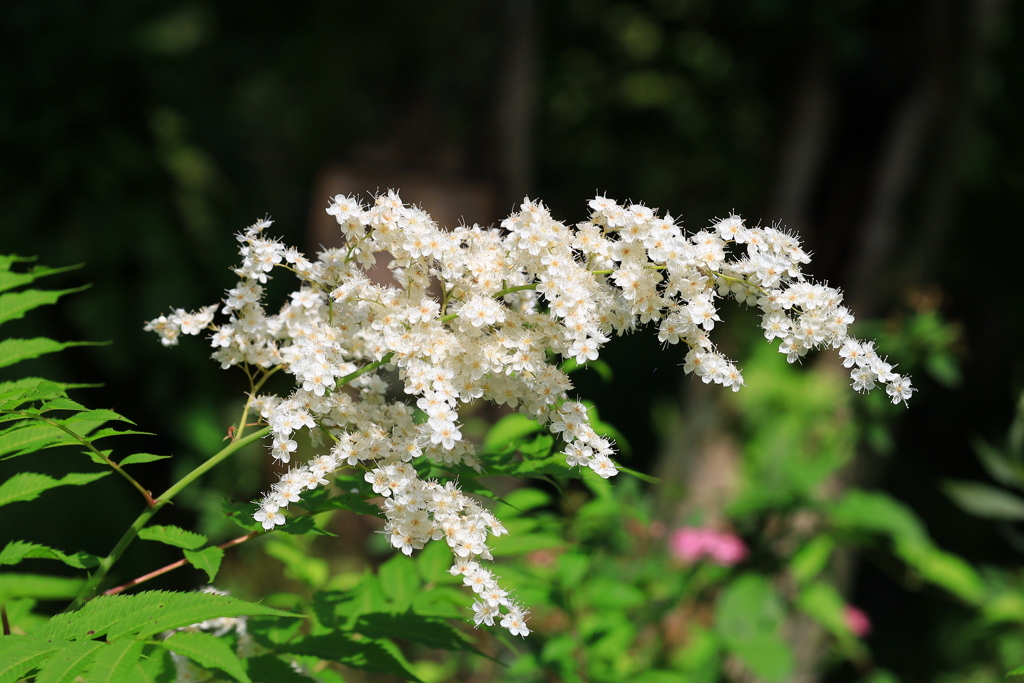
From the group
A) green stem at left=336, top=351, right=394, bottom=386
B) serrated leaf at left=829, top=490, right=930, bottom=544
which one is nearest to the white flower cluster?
green stem at left=336, top=351, right=394, bottom=386

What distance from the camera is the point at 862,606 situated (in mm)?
6629

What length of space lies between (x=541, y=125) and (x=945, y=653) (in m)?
5.36

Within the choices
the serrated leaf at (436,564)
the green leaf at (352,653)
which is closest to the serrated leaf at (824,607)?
the serrated leaf at (436,564)

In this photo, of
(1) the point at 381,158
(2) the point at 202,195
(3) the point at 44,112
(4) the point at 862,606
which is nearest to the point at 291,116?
(2) the point at 202,195

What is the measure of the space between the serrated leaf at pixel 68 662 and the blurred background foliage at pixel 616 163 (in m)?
2.52

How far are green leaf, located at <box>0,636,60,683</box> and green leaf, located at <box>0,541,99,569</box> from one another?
0.18 m

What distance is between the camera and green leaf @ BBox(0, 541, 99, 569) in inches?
43.3

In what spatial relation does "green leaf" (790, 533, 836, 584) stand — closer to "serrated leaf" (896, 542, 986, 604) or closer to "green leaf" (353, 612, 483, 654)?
"serrated leaf" (896, 542, 986, 604)

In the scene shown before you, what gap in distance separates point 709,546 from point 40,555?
2371 millimetres

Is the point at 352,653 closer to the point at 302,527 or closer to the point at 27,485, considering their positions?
the point at 302,527

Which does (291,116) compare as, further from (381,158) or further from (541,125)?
(381,158)

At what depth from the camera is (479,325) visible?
3.78 feet

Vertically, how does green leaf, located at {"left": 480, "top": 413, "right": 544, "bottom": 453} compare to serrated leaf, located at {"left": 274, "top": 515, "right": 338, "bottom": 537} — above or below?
above

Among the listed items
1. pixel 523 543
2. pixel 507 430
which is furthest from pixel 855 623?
pixel 507 430
